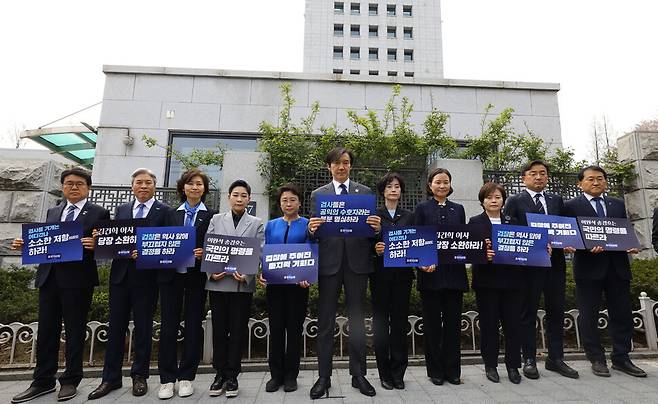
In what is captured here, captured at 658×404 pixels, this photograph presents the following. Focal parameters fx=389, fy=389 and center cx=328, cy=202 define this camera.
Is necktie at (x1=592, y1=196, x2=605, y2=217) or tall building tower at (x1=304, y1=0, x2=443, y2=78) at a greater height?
tall building tower at (x1=304, y1=0, x2=443, y2=78)

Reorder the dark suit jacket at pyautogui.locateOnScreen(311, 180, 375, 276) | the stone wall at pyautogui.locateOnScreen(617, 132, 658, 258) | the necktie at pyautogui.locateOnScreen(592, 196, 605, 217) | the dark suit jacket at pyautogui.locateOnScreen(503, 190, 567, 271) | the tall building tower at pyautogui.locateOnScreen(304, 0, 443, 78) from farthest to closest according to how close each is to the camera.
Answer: the tall building tower at pyautogui.locateOnScreen(304, 0, 443, 78), the stone wall at pyautogui.locateOnScreen(617, 132, 658, 258), the necktie at pyautogui.locateOnScreen(592, 196, 605, 217), the dark suit jacket at pyautogui.locateOnScreen(503, 190, 567, 271), the dark suit jacket at pyautogui.locateOnScreen(311, 180, 375, 276)

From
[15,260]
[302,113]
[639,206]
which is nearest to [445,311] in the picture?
[639,206]

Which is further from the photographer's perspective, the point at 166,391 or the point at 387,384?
the point at 387,384

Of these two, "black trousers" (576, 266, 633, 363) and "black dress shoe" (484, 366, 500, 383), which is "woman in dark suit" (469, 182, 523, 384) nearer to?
"black dress shoe" (484, 366, 500, 383)

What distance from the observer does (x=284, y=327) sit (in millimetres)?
4168

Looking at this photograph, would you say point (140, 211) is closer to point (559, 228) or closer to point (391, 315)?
point (391, 315)

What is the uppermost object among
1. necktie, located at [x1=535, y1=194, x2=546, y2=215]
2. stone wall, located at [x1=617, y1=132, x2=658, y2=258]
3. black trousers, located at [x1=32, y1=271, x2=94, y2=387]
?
stone wall, located at [x1=617, y1=132, x2=658, y2=258]

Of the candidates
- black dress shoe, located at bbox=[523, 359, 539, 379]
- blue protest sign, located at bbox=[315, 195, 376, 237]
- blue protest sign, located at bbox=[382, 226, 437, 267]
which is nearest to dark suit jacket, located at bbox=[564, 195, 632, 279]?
black dress shoe, located at bbox=[523, 359, 539, 379]

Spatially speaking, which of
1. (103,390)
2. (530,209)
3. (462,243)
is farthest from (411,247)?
(103,390)

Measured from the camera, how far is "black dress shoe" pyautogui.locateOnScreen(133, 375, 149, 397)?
3.98 meters

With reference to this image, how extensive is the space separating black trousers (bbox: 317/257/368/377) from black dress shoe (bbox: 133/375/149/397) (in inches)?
72.0

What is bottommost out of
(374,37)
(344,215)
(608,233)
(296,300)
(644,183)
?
(296,300)

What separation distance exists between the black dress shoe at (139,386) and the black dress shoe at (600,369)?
4.97 meters

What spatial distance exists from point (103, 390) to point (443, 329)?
3.61 meters
